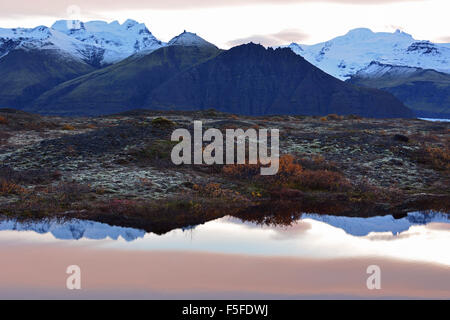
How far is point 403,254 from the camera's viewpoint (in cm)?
1898

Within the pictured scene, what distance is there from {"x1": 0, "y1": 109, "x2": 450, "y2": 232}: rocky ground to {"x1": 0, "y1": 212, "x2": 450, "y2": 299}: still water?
2609mm

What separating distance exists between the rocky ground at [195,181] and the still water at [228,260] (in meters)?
2.61

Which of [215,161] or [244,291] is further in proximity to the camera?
[215,161]

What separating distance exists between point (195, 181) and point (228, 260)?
594 inches

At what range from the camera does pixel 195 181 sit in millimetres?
32375

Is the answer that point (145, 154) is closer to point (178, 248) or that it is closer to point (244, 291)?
point (178, 248)

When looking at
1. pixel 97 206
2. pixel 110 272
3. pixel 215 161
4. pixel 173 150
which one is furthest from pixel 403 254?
pixel 173 150

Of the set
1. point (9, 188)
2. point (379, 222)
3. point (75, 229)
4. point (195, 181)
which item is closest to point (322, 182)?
point (379, 222)

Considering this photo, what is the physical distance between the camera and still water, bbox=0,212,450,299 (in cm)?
1473

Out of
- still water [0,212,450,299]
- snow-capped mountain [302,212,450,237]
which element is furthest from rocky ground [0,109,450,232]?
still water [0,212,450,299]

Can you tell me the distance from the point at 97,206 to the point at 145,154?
12.8m

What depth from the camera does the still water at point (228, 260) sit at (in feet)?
48.3

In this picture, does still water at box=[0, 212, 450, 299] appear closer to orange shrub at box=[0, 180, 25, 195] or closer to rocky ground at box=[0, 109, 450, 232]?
rocky ground at box=[0, 109, 450, 232]

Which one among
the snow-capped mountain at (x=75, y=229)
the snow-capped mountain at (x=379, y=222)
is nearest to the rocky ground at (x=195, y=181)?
the snow-capped mountain at (x=75, y=229)
